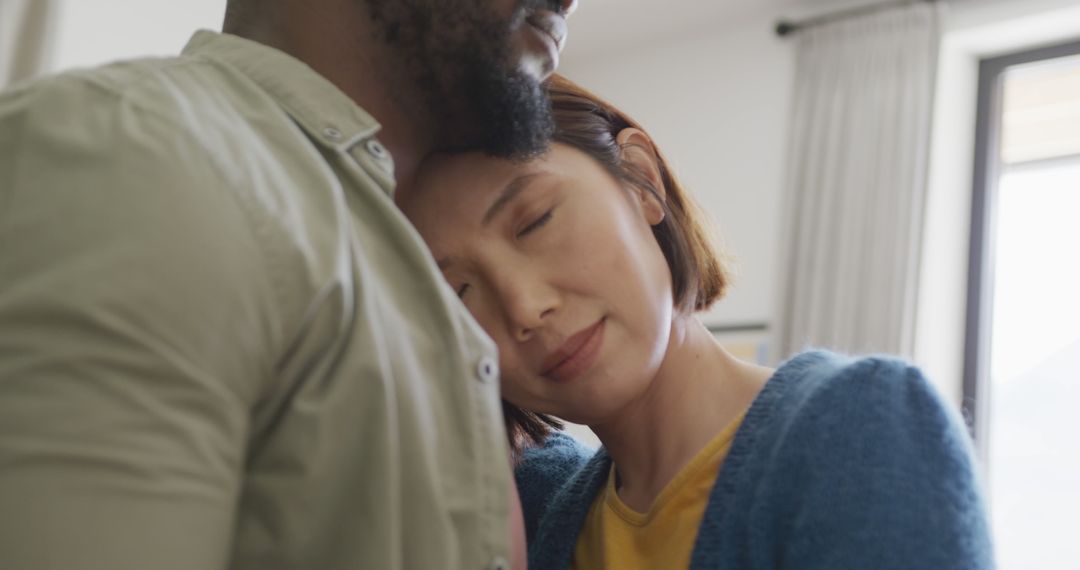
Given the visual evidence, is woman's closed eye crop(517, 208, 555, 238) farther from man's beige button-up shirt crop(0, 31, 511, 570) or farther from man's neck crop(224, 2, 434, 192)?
man's beige button-up shirt crop(0, 31, 511, 570)

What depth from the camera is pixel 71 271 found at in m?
0.65

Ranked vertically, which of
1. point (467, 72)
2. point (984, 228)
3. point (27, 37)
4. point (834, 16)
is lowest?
point (467, 72)

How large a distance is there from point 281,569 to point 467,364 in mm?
199

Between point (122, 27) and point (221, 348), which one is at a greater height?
point (122, 27)

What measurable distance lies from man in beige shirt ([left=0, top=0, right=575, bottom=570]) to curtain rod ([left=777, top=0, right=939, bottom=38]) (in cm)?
332

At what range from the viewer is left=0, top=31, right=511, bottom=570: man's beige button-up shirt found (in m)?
0.63

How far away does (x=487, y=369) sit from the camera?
A: 874 millimetres

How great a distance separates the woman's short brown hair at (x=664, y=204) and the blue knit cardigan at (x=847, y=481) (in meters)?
0.23

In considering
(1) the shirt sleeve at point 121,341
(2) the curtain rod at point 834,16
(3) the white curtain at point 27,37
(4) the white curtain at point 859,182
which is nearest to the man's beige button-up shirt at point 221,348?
(1) the shirt sleeve at point 121,341

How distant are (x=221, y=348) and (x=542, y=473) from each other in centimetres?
84

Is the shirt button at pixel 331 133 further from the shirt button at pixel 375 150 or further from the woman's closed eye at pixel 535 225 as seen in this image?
the woman's closed eye at pixel 535 225

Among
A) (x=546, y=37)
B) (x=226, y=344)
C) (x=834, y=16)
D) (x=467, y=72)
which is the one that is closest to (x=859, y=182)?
(x=834, y=16)

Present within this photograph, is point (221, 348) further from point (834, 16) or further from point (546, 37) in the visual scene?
point (834, 16)

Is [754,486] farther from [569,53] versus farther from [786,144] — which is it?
[569,53]
